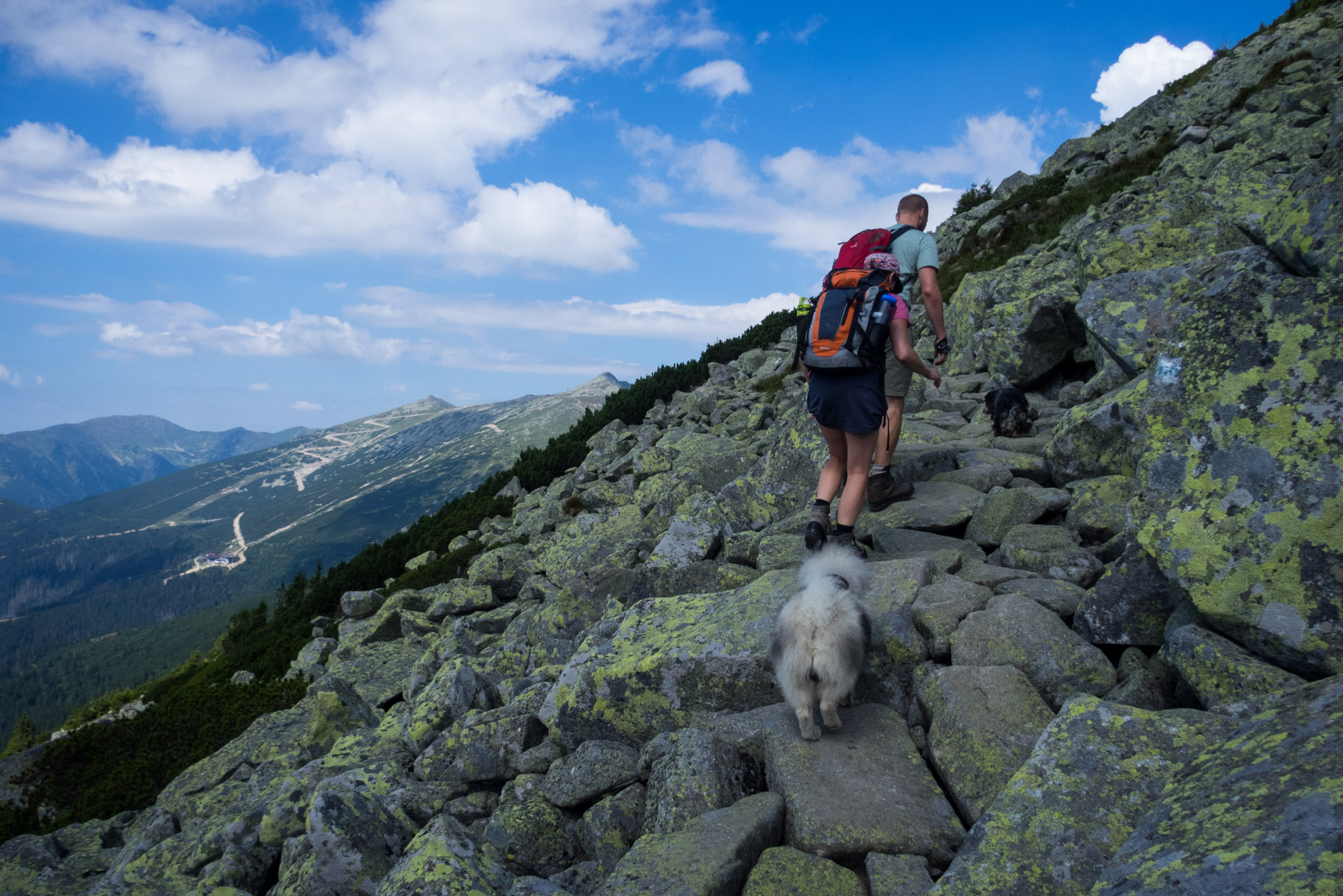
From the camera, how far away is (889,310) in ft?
20.1

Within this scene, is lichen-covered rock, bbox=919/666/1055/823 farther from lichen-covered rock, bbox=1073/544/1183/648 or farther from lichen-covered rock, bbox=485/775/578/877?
lichen-covered rock, bbox=485/775/578/877

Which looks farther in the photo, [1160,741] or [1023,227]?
[1023,227]

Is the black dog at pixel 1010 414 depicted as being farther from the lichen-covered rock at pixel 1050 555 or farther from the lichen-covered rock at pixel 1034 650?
the lichen-covered rock at pixel 1034 650

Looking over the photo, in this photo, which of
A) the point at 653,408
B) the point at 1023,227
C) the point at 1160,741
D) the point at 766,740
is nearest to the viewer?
the point at 1160,741

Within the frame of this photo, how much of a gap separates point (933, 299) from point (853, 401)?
164 centimetres

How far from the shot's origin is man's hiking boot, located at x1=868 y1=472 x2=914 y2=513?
7.82 m

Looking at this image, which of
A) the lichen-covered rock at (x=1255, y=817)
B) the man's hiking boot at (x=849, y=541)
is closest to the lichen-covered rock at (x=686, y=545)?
the man's hiking boot at (x=849, y=541)

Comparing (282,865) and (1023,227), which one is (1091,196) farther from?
(282,865)

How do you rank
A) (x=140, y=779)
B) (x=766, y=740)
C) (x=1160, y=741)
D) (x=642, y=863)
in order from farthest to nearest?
(x=140, y=779) → (x=766, y=740) → (x=642, y=863) → (x=1160, y=741)

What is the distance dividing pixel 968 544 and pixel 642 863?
14.7ft

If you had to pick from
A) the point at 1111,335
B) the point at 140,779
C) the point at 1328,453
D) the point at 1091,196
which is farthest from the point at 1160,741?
the point at 1091,196

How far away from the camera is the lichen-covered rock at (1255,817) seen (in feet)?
6.49

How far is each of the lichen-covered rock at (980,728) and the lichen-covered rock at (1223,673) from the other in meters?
0.81

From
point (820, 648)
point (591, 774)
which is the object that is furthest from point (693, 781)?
point (820, 648)
